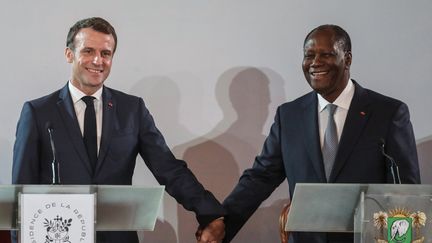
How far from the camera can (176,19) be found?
391 centimetres

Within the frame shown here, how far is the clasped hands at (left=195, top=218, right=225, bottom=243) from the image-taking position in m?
3.18

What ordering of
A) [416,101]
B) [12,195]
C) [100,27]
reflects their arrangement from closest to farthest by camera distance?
1. [12,195]
2. [100,27]
3. [416,101]

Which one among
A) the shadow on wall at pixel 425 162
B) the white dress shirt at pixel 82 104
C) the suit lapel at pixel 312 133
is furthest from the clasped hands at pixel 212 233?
the shadow on wall at pixel 425 162

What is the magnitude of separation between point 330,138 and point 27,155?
1.24 meters

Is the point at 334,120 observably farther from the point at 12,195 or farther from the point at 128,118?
the point at 12,195

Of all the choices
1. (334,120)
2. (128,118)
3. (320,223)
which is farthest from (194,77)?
(320,223)

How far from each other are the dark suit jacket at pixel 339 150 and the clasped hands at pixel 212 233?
0.26 ft

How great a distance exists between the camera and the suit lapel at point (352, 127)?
9.96 ft

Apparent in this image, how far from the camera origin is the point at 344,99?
3189 mm

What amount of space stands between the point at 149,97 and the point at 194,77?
25 centimetres

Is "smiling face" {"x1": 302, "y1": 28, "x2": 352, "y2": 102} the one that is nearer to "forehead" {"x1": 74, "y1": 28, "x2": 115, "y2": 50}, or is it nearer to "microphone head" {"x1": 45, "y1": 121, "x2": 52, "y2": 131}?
"forehead" {"x1": 74, "y1": 28, "x2": 115, "y2": 50}

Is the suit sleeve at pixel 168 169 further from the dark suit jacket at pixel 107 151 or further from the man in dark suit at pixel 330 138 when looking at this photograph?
the man in dark suit at pixel 330 138

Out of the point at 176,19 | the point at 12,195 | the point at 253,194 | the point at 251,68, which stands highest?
the point at 176,19

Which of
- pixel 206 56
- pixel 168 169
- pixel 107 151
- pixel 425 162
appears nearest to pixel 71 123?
pixel 107 151
